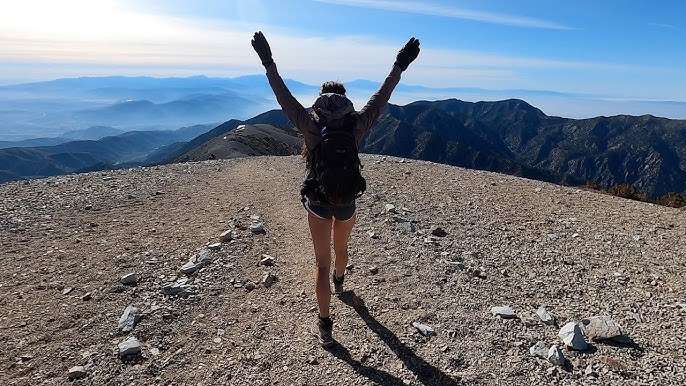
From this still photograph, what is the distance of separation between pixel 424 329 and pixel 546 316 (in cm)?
171

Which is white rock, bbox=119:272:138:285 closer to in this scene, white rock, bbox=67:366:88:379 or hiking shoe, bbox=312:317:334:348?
white rock, bbox=67:366:88:379

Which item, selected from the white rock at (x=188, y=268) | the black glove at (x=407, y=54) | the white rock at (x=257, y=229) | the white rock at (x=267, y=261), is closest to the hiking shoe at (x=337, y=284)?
the white rock at (x=267, y=261)

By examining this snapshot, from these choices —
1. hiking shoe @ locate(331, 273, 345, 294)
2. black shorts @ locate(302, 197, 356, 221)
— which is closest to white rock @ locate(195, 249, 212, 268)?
hiking shoe @ locate(331, 273, 345, 294)

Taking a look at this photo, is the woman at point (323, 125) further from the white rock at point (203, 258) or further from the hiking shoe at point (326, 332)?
the white rock at point (203, 258)

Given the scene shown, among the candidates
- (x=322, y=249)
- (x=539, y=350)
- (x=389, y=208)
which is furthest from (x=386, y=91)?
(x=389, y=208)

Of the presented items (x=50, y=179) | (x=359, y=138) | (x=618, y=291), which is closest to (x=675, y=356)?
(x=618, y=291)

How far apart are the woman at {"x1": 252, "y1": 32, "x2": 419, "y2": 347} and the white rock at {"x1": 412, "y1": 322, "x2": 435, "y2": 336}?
3.79ft

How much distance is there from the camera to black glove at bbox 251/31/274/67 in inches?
201

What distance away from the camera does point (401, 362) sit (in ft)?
17.3

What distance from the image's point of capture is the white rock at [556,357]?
17.0 feet

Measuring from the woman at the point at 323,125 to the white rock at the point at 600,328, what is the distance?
322 centimetres

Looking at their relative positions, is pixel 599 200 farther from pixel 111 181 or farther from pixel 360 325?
pixel 111 181

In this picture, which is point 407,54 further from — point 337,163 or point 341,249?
point 341,249

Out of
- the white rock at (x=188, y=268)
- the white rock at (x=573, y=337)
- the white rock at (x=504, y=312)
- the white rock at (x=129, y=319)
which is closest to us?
the white rock at (x=573, y=337)
